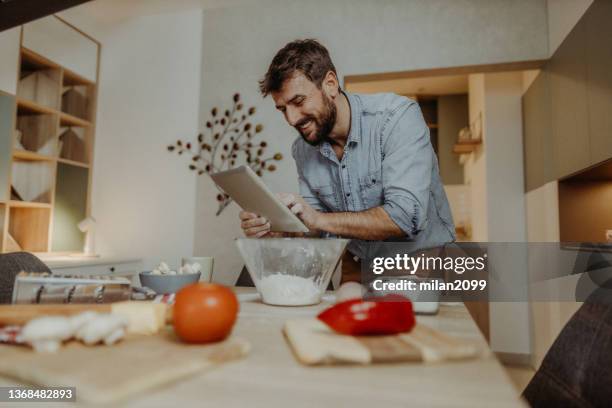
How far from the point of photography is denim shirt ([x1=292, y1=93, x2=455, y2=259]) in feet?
4.63

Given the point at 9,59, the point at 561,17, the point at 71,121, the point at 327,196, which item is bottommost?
the point at 327,196

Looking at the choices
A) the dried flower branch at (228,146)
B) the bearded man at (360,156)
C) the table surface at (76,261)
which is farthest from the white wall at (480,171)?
the table surface at (76,261)

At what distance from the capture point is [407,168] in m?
1.44

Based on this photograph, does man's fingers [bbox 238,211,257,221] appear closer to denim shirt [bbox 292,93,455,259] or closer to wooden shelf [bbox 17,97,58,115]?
denim shirt [bbox 292,93,455,259]

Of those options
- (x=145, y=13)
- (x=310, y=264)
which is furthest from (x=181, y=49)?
(x=310, y=264)

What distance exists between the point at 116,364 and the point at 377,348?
10.9 inches

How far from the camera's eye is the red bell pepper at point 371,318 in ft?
1.81

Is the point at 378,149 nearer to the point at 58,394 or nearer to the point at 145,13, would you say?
the point at 58,394

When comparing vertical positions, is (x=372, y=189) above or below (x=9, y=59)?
below

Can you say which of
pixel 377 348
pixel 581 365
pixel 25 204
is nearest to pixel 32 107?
pixel 25 204

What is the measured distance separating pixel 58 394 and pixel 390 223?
108cm

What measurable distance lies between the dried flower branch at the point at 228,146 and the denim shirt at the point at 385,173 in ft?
3.68

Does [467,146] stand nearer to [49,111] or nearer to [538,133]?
[538,133]

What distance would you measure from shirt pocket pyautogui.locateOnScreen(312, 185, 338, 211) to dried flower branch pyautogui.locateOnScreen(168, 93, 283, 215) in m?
1.14
